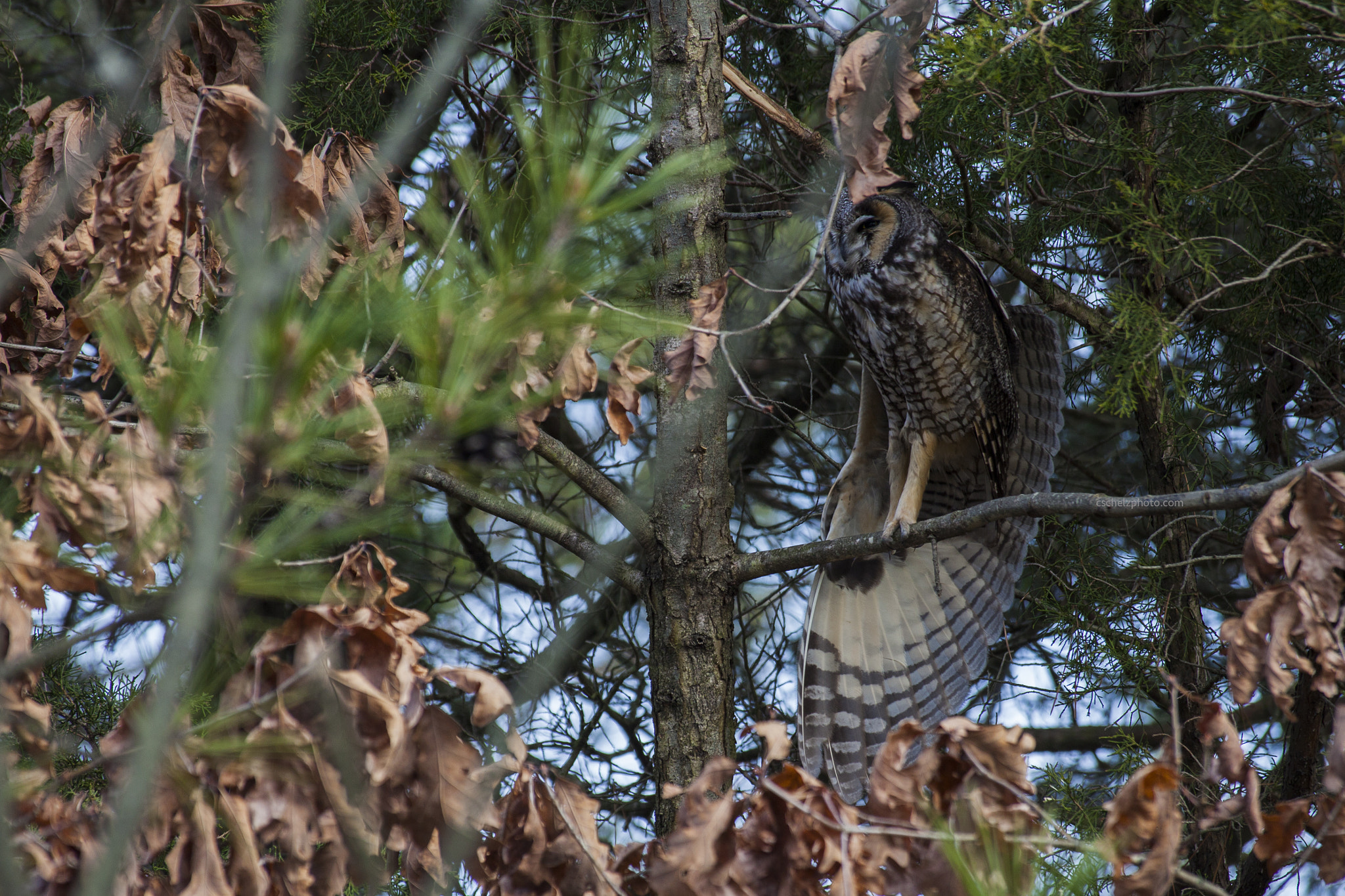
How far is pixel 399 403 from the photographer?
5.04 feet

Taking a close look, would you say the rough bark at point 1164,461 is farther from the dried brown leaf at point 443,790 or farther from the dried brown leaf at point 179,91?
the dried brown leaf at point 179,91

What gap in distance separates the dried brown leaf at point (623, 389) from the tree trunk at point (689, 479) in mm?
766

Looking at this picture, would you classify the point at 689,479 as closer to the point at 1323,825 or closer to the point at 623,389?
the point at 623,389

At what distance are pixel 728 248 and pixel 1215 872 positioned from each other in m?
2.63

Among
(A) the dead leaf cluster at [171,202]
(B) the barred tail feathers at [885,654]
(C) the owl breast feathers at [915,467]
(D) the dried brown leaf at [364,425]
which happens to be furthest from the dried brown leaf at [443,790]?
(B) the barred tail feathers at [885,654]

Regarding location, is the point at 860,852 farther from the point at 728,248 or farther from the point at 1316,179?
the point at 728,248

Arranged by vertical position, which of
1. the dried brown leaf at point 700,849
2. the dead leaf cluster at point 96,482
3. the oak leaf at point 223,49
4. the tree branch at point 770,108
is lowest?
the dried brown leaf at point 700,849

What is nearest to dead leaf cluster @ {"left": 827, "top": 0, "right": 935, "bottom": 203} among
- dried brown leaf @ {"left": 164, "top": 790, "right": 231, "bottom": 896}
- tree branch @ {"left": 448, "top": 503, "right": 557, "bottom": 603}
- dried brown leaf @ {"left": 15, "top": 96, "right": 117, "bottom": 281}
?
dried brown leaf @ {"left": 15, "top": 96, "right": 117, "bottom": 281}

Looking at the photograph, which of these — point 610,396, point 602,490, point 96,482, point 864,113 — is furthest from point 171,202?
point 602,490

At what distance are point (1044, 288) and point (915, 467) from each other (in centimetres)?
64

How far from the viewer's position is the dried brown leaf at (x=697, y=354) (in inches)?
76.0

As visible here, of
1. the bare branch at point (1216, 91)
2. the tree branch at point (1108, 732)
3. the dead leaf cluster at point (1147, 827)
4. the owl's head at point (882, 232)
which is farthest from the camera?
the tree branch at point (1108, 732)

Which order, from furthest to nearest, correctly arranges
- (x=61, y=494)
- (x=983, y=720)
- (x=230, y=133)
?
(x=983, y=720) → (x=230, y=133) → (x=61, y=494)

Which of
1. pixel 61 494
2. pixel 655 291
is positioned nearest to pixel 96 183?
pixel 61 494
